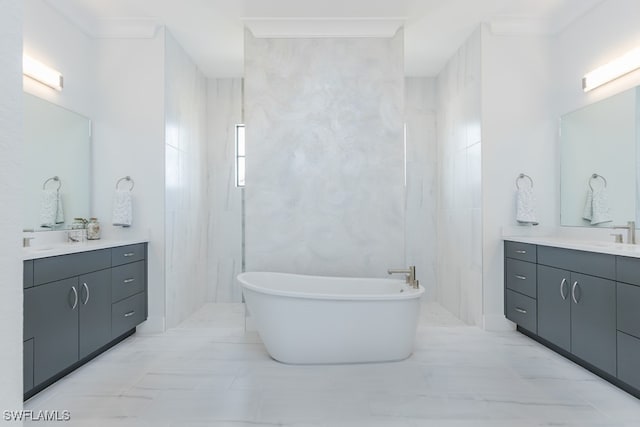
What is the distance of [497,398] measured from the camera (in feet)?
7.04

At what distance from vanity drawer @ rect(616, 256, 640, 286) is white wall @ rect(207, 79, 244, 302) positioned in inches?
144

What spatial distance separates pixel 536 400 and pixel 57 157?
11.5 ft

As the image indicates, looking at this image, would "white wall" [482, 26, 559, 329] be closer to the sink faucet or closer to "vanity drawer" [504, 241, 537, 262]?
"vanity drawer" [504, 241, 537, 262]

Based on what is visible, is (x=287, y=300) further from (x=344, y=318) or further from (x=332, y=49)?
(x=332, y=49)

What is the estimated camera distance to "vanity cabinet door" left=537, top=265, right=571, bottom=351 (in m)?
2.65

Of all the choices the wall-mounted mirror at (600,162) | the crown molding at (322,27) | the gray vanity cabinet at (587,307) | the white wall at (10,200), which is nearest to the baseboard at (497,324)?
the gray vanity cabinet at (587,307)

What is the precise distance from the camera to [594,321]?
2387mm

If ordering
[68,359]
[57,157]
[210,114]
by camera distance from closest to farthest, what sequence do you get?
1. [68,359]
2. [57,157]
3. [210,114]

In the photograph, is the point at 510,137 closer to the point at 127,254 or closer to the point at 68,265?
the point at 127,254

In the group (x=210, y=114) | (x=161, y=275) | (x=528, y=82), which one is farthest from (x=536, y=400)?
(x=210, y=114)

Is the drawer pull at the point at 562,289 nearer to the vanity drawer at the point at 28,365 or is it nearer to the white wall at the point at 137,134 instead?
the white wall at the point at 137,134

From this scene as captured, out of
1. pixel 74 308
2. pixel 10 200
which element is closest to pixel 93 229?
pixel 74 308

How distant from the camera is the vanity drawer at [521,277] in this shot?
9.97ft

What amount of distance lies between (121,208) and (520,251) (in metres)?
3.24
